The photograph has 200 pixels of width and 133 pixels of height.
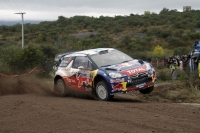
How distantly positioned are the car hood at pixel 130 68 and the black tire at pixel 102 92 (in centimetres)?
49

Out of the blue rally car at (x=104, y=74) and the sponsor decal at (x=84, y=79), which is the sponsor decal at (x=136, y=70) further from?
the sponsor decal at (x=84, y=79)

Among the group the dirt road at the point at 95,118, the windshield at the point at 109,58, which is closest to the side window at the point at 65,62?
the windshield at the point at 109,58

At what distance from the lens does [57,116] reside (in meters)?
7.41

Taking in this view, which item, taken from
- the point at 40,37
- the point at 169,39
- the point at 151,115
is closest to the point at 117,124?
the point at 151,115

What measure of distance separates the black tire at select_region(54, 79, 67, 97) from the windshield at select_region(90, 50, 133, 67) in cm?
166

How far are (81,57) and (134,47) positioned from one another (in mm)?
39308

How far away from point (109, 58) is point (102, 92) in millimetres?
1373

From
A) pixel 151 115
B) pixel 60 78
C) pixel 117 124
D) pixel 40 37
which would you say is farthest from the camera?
pixel 40 37

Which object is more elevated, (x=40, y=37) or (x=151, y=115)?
(x=40, y=37)

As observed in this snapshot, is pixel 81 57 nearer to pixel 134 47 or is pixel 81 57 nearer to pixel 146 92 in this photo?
pixel 146 92

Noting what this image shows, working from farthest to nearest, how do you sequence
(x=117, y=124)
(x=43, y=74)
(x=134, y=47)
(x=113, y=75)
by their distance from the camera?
(x=134, y=47) < (x=43, y=74) < (x=113, y=75) < (x=117, y=124)

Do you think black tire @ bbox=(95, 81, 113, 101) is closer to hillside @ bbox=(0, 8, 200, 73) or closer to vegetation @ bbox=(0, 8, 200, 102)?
vegetation @ bbox=(0, 8, 200, 102)

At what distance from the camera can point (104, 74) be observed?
10.5 meters

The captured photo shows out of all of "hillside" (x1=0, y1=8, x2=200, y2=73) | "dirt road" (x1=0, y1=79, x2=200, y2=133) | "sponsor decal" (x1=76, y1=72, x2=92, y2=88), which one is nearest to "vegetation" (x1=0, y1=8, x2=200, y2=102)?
"hillside" (x1=0, y1=8, x2=200, y2=73)
